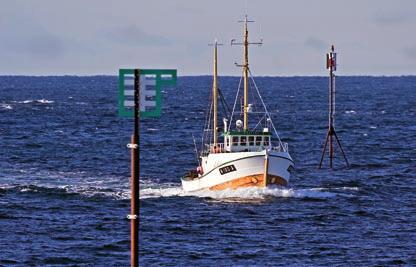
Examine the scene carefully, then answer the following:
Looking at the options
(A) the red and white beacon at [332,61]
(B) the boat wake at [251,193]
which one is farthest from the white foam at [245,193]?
(A) the red and white beacon at [332,61]

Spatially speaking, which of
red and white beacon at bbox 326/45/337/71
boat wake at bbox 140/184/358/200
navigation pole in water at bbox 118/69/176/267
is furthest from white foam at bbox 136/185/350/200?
navigation pole in water at bbox 118/69/176/267

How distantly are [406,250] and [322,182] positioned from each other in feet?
98.9

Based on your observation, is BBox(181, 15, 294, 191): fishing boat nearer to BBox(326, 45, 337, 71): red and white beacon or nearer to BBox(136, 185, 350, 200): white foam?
BBox(136, 185, 350, 200): white foam

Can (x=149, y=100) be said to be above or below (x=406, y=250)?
above

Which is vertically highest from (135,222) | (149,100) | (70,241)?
(149,100)

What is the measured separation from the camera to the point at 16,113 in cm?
19075

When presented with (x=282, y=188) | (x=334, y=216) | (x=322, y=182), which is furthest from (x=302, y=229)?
(x=322, y=182)

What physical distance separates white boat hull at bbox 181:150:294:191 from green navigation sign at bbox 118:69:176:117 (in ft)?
137

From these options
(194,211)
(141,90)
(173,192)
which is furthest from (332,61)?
(141,90)

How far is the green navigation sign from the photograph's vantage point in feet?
110

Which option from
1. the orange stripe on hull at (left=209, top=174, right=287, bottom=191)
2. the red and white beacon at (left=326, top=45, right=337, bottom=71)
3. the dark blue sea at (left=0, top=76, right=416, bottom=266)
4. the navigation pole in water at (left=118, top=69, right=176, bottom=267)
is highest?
the red and white beacon at (left=326, top=45, right=337, bottom=71)

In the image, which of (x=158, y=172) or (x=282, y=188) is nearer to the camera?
(x=282, y=188)

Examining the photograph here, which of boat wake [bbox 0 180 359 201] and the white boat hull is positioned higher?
the white boat hull

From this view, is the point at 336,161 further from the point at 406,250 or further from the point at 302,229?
the point at 406,250
